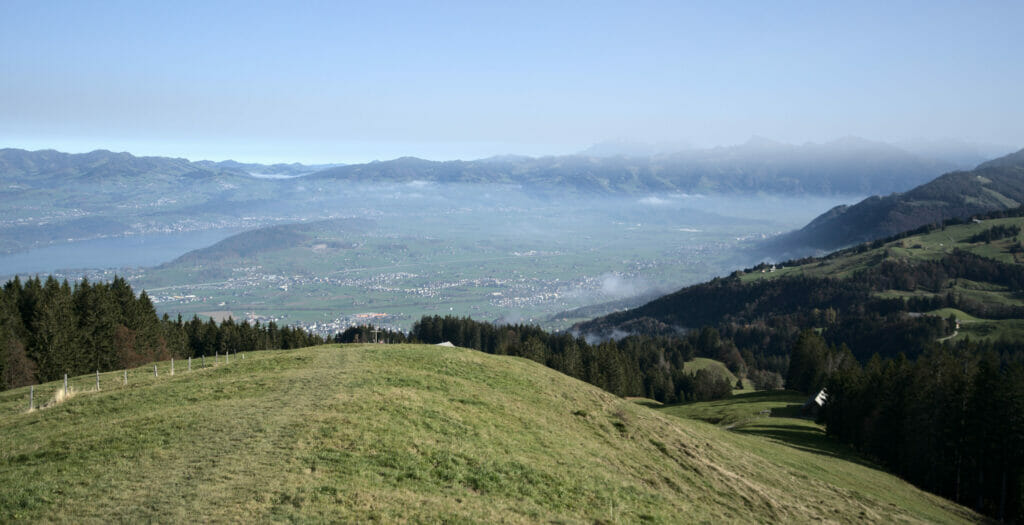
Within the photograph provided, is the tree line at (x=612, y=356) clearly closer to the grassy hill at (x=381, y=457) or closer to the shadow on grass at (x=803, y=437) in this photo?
the shadow on grass at (x=803, y=437)

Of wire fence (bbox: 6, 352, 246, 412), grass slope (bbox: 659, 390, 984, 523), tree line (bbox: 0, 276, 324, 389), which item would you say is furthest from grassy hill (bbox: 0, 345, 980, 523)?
tree line (bbox: 0, 276, 324, 389)

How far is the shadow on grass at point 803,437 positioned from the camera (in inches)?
1975

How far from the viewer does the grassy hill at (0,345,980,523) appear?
1502 cm

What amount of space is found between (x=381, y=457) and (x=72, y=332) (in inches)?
2277

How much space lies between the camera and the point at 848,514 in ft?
92.0

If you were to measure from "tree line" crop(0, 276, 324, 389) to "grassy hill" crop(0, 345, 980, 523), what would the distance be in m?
25.1

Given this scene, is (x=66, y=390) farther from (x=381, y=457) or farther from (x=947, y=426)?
(x=947, y=426)

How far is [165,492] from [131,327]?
65.1m

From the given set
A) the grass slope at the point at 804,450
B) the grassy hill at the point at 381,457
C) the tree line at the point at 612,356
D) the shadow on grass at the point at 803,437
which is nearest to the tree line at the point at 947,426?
the shadow on grass at the point at 803,437

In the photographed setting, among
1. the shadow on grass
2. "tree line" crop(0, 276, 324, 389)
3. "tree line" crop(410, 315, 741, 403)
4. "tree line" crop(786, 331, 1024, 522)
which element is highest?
"tree line" crop(0, 276, 324, 389)

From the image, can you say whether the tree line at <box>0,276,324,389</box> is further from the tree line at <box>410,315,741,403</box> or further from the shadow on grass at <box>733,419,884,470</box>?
the shadow on grass at <box>733,419,884,470</box>

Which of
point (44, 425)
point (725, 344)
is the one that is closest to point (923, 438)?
point (44, 425)

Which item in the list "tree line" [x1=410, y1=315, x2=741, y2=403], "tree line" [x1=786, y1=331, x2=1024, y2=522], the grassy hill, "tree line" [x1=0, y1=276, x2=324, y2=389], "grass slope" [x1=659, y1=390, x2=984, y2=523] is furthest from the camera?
"tree line" [x1=410, y1=315, x2=741, y2=403]

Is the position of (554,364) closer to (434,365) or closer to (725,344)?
(434,365)
